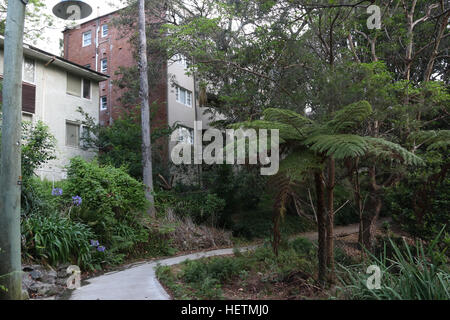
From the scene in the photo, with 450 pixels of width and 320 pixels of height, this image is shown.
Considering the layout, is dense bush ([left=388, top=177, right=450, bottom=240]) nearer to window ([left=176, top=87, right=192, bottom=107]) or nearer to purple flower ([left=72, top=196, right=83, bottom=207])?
purple flower ([left=72, top=196, right=83, bottom=207])

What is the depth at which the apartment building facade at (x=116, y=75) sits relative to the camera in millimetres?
19578

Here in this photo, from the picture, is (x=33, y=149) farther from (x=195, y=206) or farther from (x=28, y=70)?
(x=28, y=70)

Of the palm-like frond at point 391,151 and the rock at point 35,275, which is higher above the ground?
the palm-like frond at point 391,151

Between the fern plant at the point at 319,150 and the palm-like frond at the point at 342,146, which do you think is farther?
the fern plant at the point at 319,150

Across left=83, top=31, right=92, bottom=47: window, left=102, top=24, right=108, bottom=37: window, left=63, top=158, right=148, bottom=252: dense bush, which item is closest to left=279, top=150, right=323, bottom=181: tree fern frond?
left=63, top=158, right=148, bottom=252: dense bush

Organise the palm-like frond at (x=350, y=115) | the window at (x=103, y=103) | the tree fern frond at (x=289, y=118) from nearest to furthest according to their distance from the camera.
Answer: the palm-like frond at (x=350, y=115), the tree fern frond at (x=289, y=118), the window at (x=103, y=103)

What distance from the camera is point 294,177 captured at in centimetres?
425

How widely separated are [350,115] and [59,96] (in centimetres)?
1584

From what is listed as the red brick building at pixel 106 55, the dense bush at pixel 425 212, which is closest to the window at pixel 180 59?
the red brick building at pixel 106 55

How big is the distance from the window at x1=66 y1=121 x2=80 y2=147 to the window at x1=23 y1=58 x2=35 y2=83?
105 inches

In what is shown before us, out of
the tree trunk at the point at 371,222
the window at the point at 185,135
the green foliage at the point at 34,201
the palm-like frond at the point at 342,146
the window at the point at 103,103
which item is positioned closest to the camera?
the palm-like frond at the point at 342,146

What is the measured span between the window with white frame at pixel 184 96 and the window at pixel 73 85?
5468 millimetres

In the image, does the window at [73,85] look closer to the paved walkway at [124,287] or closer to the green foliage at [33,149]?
the green foliage at [33,149]

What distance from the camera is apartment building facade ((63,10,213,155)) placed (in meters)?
19.6
